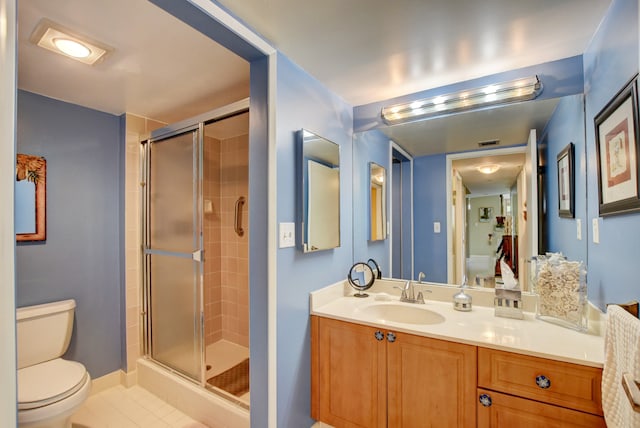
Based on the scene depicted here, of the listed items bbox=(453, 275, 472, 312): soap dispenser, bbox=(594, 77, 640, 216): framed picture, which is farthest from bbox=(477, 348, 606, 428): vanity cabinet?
bbox=(594, 77, 640, 216): framed picture

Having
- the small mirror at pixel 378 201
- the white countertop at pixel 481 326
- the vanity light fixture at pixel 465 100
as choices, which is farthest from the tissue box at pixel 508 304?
the vanity light fixture at pixel 465 100

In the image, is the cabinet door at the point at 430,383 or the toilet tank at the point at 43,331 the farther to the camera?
the toilet tank at the point at 43,331

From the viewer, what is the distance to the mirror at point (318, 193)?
1.65 metres

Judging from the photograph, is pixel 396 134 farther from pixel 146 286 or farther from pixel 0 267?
pixel 146 286

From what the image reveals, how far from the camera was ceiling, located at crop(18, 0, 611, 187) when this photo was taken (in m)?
1.22

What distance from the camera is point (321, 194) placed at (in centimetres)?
180

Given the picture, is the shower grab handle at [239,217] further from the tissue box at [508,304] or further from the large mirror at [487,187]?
the tissue box at [508,304]

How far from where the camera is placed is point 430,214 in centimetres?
206

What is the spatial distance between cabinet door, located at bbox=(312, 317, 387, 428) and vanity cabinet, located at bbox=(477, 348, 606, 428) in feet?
1.54

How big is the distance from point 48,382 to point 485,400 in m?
2.28

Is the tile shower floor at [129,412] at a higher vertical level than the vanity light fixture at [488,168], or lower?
lower

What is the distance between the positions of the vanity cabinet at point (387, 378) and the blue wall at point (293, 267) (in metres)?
0.10

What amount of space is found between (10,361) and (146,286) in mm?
1856

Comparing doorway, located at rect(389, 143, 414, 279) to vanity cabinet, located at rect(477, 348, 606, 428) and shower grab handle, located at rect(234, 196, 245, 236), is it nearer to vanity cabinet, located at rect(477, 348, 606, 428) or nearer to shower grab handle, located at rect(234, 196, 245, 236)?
vanity cabinet, located at rect(477, 348, 606, 428)
